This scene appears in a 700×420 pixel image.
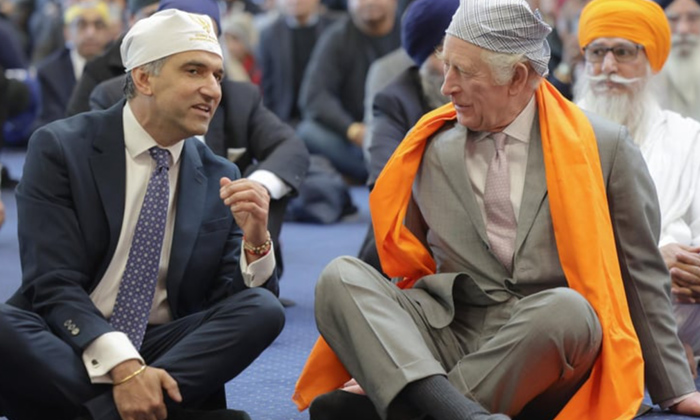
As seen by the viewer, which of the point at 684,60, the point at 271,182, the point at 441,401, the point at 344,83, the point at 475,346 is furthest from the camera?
the point at 344,83

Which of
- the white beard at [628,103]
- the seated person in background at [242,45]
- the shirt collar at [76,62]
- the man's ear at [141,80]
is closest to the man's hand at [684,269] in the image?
the white beard at [628,103]

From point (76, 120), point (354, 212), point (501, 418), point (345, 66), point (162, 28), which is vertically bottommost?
point (354, 212)

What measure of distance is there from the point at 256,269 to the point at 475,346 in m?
0.60

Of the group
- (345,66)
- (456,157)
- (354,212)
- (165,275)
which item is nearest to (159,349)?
(165,275)

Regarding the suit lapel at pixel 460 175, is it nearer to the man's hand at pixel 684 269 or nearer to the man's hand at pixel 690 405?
the man's hand at pixel 690 405

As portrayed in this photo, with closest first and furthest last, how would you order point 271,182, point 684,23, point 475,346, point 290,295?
point 475,346 → point 271,182 → point 290,295 → point 684,23

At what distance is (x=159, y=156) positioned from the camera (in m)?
3.36

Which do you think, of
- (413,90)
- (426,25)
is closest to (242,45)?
(413,90)

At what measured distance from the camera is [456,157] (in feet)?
11.1

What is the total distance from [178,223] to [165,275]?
143 mm

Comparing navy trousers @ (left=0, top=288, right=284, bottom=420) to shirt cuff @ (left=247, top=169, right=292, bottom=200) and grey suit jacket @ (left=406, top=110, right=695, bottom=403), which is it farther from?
shirt cuff @ (left=247, top=169, right=292, bottom=200)

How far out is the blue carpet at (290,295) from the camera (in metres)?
3.78

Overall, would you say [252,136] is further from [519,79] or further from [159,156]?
[519,79]

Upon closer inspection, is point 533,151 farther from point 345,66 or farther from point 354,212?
point 345,66
